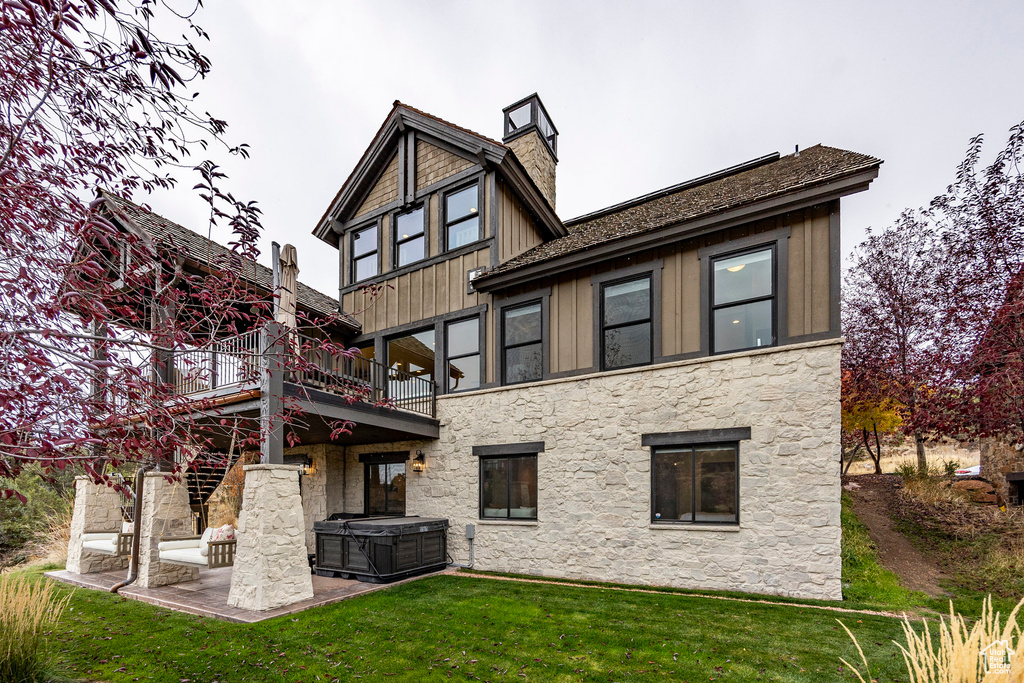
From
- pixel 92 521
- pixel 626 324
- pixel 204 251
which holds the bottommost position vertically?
pixel 92 521

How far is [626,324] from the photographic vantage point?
30.7 ft

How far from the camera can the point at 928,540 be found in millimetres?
9328

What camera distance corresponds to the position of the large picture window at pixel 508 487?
32.5ft

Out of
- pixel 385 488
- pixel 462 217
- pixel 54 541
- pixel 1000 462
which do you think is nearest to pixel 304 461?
pixel 385 488

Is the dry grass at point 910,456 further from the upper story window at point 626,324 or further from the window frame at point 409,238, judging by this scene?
the window frame at point 409,238

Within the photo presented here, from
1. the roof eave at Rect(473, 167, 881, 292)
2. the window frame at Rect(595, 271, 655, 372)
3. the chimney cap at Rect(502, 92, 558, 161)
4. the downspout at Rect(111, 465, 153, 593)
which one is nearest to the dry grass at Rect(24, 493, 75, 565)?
the downspout at Rect(111, 465, 153, 593)

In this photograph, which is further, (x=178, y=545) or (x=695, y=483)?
(x=178, y=545)

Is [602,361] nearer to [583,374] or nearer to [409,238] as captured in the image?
[583,374]

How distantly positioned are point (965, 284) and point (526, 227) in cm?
885

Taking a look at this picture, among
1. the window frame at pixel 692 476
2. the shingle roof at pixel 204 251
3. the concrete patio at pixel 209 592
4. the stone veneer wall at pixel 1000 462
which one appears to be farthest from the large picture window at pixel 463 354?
the stone veneer wall at pixel 1000 462

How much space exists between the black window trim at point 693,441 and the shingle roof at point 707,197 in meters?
3.63

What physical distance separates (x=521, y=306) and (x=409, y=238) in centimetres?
385

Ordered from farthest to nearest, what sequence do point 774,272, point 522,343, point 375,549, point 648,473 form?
point 522,343
point 375,549
point 648,473
point 774,272

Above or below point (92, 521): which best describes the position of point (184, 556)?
above
